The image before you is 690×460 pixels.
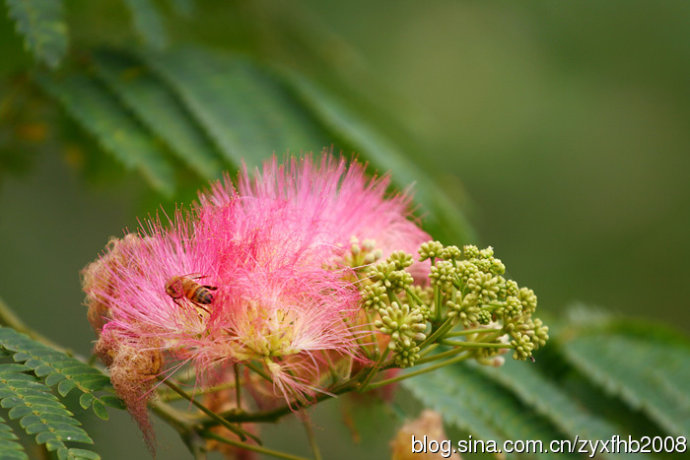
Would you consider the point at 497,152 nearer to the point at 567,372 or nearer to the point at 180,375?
the point at 567,372

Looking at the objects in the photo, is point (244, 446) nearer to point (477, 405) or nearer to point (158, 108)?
point (477, 405)

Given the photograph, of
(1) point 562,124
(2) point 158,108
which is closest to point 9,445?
(2) point 158,108

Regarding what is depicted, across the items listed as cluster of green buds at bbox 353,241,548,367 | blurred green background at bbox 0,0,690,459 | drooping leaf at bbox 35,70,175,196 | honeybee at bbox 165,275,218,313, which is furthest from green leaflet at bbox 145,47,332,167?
blurred green background at bbox 0,0,690,459

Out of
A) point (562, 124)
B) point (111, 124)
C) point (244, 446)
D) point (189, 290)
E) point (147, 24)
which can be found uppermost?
point (562, 124)

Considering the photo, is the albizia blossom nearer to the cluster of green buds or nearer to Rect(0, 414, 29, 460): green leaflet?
the cluster of green buds

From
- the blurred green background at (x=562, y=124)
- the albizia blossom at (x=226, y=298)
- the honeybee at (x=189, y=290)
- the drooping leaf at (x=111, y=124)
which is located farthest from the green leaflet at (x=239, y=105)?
the blurred green background at (x=562, y=124)

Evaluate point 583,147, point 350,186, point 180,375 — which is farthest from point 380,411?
point 583,147
